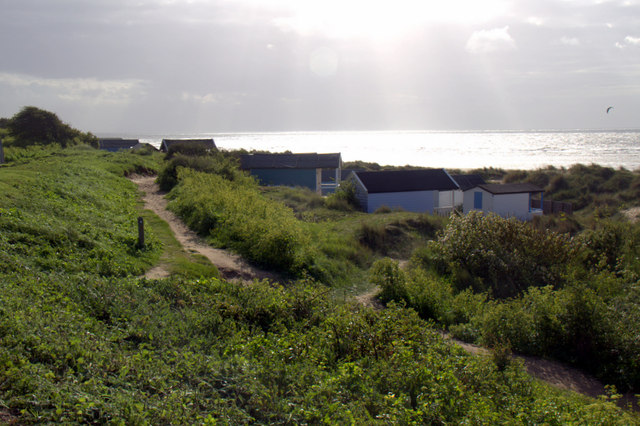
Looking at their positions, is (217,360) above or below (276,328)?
above

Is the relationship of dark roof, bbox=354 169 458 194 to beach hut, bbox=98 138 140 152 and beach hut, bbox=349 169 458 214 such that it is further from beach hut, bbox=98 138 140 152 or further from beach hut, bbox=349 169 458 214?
beach hut, bbox=98 138 140 152

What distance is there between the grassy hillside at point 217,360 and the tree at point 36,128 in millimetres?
46936

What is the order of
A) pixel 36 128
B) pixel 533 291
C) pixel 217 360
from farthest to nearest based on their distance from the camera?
pixel 36 128
pixel 533 291
pixel 217 360

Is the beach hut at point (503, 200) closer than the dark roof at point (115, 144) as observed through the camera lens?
Yes

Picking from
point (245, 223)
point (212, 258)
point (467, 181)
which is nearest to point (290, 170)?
point (467, 181)

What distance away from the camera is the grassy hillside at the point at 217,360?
4926mm

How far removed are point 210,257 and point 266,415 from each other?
10.3 m

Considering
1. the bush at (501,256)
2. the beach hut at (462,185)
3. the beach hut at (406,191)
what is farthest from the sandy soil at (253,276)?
the beach hut at (462,185)

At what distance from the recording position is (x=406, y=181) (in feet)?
115

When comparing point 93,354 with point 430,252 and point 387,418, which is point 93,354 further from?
point 430,252

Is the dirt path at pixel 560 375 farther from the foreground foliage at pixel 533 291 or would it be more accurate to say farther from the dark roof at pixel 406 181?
the dark roof at pixel 406 181

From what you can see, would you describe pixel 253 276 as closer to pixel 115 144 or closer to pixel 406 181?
pixel 406 181

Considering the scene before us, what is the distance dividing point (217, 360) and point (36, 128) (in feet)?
179

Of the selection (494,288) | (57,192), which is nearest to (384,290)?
(494,288)
